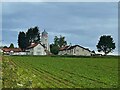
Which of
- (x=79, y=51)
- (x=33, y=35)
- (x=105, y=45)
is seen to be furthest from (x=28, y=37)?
(x=105, y=45)

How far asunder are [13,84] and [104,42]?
11999 cm

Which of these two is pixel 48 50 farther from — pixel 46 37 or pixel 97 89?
pixel 97 89

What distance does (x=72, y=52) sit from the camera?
433 feet

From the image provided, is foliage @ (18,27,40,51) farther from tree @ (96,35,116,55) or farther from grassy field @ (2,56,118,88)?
grassy field @ (2,56,118,88)

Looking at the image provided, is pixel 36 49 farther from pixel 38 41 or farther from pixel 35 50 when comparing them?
pixel 38 41

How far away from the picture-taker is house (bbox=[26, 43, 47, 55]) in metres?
125

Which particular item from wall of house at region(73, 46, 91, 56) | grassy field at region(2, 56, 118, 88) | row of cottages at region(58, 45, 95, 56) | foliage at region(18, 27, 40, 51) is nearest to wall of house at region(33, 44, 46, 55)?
foliage at region(18, 27, 40, 51)

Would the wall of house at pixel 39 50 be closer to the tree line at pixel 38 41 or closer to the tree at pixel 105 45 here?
the tree line at pixel 38 41

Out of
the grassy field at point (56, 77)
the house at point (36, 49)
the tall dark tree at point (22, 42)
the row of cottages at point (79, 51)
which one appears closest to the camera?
the grassy field at point (56, 77)

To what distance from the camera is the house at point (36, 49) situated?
410 ft

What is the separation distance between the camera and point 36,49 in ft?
419

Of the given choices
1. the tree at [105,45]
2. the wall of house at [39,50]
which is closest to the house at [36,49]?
the wall of house at [39,50]

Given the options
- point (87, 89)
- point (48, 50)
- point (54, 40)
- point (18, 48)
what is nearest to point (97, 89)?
point (87, 89)

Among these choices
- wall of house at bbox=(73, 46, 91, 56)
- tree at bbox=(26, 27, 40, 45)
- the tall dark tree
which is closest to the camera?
the tall dark tree
